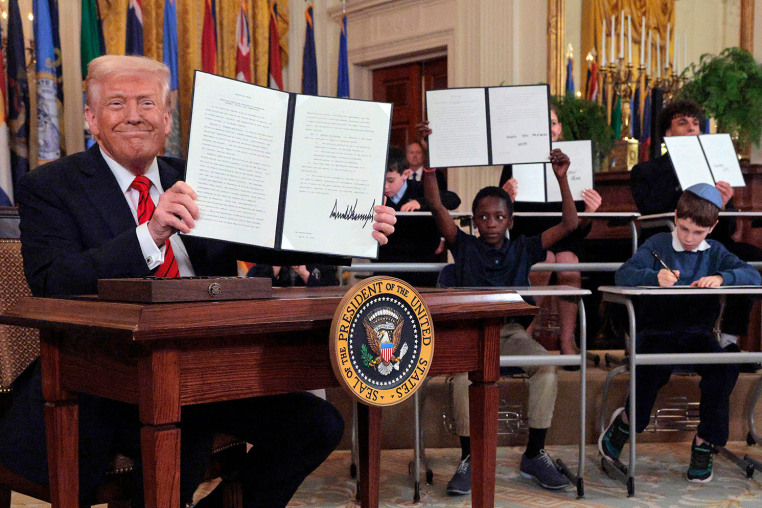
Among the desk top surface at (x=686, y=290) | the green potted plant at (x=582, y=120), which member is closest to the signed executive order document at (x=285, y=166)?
the desk top surface at (x=686, y=290)

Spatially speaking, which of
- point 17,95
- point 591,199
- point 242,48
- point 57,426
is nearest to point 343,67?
point 242,48

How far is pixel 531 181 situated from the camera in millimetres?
4078

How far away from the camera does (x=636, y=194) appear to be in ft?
13.9

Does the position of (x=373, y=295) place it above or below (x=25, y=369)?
above

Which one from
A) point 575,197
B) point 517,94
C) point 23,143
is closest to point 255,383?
point 517,94

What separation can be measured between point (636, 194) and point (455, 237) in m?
1.42

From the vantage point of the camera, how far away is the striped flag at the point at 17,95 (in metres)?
5.71

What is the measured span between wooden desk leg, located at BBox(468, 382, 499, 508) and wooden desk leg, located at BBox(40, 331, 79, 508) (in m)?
0.75

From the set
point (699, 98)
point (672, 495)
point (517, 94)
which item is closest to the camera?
point (672, 495)

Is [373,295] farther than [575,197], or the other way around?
[575,197]

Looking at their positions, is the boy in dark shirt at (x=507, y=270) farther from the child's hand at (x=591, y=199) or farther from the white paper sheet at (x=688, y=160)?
the white paper sheet at (x=688, y=160)

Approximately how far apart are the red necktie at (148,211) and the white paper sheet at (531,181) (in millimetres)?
2631

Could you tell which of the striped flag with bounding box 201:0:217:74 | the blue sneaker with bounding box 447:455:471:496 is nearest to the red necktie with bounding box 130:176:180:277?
the blue sneaker with bounding box 447:455:471:496

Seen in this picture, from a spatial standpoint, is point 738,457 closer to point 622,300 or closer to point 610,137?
point 622,300
